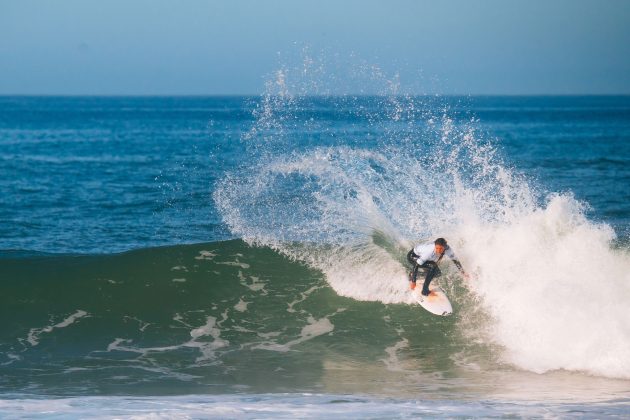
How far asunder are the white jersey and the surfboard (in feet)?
2.37

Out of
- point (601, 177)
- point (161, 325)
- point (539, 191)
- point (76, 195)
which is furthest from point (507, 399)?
point (601, 177)

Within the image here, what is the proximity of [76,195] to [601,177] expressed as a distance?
21477 mm

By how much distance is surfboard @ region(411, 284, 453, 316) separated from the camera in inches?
535

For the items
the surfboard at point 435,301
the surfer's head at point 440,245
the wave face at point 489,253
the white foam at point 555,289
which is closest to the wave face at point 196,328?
the surfboard at point 435,301

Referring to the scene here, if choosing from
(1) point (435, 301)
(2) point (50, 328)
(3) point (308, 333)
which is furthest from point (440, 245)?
(2) point (50, 328)

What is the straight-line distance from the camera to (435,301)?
13695 mm

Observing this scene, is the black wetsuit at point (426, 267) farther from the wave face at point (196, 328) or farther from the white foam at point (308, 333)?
the white foam at point (308, 333)

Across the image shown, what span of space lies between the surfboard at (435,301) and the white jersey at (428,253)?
0.72 metres

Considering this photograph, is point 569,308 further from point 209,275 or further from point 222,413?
point 209,275

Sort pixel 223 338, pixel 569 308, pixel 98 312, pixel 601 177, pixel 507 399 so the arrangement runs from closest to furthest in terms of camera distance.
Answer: pixel 507 399, pixel 569 308, pixel 223 338, pixel 98 312, pixel 601 177

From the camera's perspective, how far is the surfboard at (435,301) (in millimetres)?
13586

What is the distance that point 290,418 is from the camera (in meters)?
8.67

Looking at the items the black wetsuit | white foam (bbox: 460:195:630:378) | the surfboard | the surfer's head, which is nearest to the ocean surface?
white foam (bbox: 460:195:630:378)

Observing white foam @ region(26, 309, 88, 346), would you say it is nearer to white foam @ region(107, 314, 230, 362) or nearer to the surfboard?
white foam @ region(107, 314, 230, 362)
